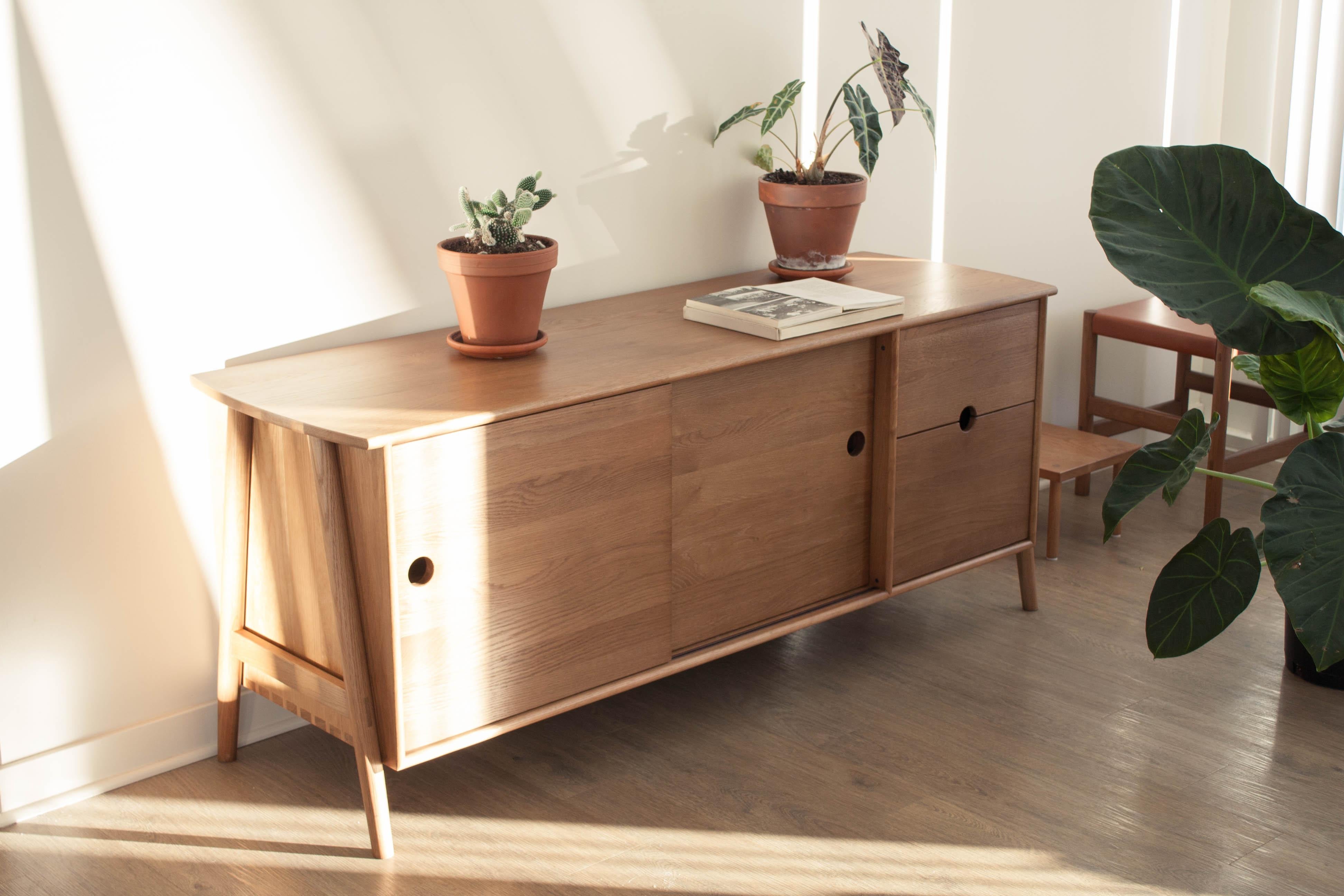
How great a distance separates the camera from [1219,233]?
194 centimetres

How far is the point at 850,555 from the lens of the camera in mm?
2330

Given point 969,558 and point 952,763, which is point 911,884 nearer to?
point 952,763

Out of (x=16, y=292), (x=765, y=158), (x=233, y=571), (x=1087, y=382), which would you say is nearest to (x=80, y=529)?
(x=233, y=571)

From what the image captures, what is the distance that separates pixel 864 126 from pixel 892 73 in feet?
0.39

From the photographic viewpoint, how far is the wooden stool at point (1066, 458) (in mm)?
2912

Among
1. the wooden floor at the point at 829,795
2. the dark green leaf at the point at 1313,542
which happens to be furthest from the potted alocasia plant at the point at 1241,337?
the wooden floor at the point at 829,795

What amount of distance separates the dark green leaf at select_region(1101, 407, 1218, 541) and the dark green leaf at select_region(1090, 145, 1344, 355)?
181 millimetres

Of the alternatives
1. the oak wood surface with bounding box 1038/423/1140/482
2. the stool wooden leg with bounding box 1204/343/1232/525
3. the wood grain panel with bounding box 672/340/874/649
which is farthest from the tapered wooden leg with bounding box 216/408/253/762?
the stool wooden leg with bounding box 1204/343/1232/525

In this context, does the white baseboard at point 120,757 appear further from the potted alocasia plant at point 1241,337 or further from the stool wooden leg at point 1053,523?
the stool wooden leg at point 1053,523

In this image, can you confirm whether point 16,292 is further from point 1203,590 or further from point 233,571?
point 1203,590

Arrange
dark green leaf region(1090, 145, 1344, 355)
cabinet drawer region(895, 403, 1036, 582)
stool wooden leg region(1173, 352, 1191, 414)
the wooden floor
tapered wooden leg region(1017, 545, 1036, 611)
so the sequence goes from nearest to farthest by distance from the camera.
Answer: the wooden floor < dark green leaf region(1090, 145, 1344, 355) < cabinet drawer region(895, 403, 1036, 582) < tapered wooden leg region(1017, 545, 1036, 611) < stool wooden leg region(1173, 352, 1191, 414)

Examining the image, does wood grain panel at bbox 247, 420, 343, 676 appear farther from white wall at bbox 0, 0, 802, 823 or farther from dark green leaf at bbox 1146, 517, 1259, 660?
dark green leaf at bbox 1146, 517, 1259, 660

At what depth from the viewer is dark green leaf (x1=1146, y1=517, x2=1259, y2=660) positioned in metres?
1.99

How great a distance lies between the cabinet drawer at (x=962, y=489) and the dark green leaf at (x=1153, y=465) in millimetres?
385
